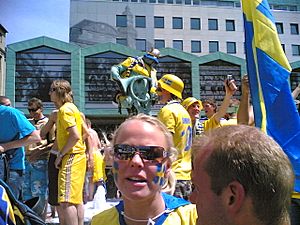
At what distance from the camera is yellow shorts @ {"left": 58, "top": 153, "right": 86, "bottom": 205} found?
4.30 metres

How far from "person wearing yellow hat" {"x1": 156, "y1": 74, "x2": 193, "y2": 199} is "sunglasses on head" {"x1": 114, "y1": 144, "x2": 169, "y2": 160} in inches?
76.8

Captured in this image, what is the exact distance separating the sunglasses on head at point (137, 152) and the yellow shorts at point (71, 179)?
2615 millimetres

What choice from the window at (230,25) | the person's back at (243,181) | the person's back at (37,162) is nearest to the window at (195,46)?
the window at (230,25)

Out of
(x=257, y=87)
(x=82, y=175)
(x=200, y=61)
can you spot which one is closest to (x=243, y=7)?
(x=257, y=87)

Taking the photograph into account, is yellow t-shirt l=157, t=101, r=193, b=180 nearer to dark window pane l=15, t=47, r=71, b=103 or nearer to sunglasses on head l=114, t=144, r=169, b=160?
sunglasses on head l=114, t=144, r=169, b=160

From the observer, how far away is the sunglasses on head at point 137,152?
1.80 m

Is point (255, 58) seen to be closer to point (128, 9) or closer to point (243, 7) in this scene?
point (243, 7)

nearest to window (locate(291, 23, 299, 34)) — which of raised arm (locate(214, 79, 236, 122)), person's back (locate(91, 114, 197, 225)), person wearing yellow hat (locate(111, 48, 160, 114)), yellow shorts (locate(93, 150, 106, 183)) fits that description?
yellow shorts (locate(93, 150, 106, 183))

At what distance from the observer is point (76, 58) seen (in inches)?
993

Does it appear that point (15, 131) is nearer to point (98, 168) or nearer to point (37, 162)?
point (37, 162)

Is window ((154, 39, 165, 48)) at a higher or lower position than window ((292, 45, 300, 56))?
higher

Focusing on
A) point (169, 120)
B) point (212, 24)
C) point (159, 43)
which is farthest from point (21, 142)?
point (212, 24)

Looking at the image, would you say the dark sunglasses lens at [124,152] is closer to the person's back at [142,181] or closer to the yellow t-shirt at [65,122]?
the person's back at [142,181]

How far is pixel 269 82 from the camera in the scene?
2945mm
